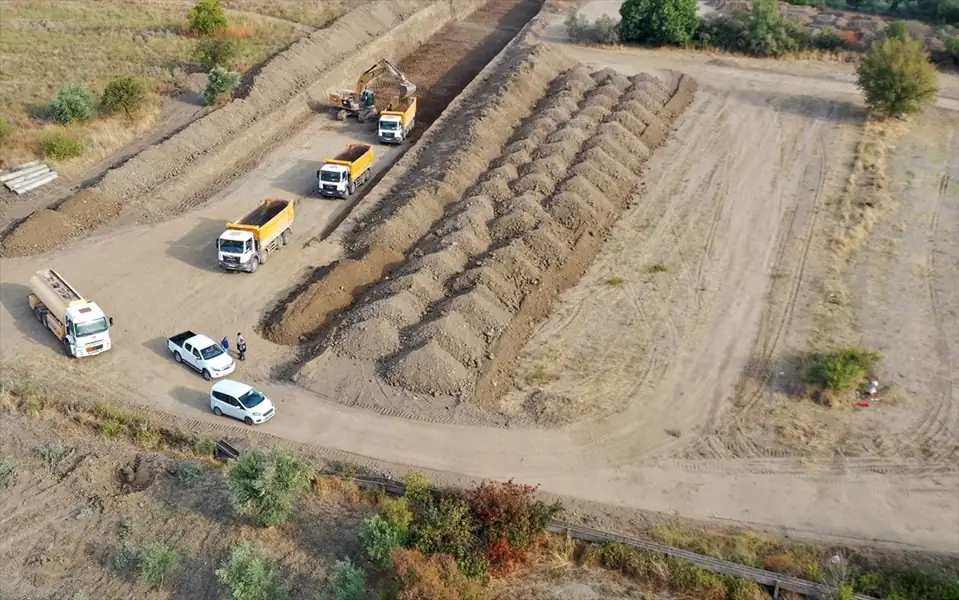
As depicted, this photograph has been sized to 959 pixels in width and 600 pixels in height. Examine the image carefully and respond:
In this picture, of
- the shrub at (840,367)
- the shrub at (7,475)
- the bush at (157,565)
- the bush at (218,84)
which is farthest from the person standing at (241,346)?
the bush at (218,84)

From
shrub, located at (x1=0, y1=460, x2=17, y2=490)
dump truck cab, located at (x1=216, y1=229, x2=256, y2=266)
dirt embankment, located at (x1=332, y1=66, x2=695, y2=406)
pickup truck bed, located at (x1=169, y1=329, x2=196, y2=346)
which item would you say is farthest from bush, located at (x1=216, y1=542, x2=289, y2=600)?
dump truck cab, located at (x1=216, y1=229, x2=256, y2=266)

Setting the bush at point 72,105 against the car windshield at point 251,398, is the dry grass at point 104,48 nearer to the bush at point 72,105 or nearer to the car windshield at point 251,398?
the bush at point 72,105

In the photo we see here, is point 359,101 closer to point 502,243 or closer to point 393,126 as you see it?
point 393,126

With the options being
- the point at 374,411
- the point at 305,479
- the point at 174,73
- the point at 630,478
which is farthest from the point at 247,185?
the point at 630,478

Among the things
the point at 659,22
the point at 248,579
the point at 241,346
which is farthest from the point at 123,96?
the point at 659,22

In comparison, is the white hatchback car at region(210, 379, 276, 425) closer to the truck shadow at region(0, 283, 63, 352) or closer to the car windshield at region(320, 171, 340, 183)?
the truck shadow at region(0, 283, 63, 352)

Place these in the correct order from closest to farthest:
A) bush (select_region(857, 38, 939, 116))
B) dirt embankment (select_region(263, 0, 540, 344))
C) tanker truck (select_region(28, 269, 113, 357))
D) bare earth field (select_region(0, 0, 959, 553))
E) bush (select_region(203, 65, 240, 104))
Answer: bare earth field (select_region(0, 0, 959, 553)), tanker truck (select_region(28, 269, 113, 357)), dirt embankment (select_region(263, 0, 540, 344)), bush (select_region(203, 65, 240, 104)), bush (select_region(857, 38, 939, 116))
